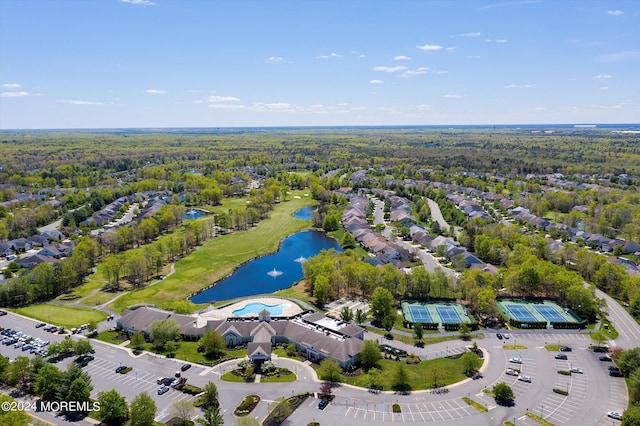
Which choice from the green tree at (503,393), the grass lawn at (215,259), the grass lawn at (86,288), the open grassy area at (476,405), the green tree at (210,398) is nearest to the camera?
the open grassy area at (476,405)

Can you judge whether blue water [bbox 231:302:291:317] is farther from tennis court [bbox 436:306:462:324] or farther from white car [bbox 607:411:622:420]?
white car [bbox 607:411:622:420]

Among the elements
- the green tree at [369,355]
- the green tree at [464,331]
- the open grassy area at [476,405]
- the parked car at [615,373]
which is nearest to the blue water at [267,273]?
the green tree at [369,355]

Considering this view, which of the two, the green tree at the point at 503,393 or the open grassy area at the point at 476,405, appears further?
the green tree at the point at 503,393

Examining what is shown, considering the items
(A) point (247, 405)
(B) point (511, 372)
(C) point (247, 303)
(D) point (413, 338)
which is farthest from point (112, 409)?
(B) point (511, 372)

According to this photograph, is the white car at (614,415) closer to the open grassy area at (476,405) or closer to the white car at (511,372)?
the white car at (511,372)

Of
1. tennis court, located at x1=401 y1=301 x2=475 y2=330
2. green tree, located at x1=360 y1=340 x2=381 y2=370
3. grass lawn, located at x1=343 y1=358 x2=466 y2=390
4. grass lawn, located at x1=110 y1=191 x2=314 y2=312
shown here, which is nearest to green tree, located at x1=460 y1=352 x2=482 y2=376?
grass lawn, located at x1=343 y1=358 x2=466 y2=390

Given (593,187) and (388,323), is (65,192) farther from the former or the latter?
(593,187)
